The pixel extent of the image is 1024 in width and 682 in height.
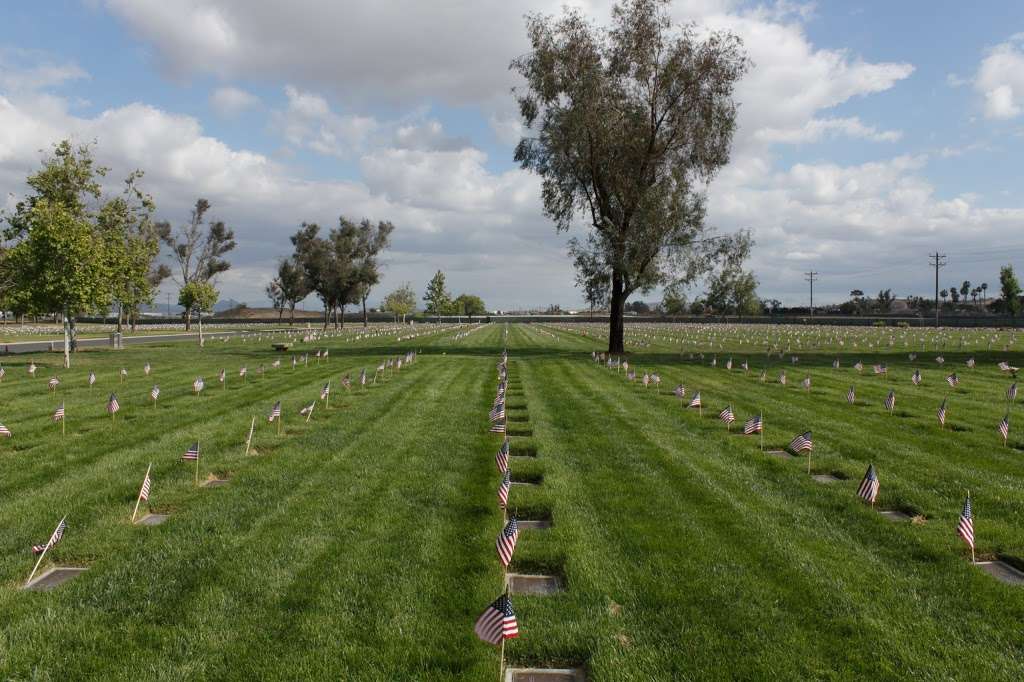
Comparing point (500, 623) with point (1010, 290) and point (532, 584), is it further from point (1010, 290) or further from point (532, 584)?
point (1010, 290)

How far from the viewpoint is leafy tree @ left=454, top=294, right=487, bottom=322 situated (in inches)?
7028

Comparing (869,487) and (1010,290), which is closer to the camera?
(869,487)

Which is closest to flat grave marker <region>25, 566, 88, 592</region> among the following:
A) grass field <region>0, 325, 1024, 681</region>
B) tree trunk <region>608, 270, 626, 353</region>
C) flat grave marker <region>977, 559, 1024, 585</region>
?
grass field <region>0, 325, 1024, 681</region>

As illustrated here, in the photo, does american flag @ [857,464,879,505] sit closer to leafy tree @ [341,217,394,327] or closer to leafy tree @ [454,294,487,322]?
leafy tree @ [341,217,394,327]

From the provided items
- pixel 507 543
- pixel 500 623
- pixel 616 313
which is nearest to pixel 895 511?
pixel 507 543

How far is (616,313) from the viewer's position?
117 ft

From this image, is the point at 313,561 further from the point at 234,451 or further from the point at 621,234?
the point at 621,234

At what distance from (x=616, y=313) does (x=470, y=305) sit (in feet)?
490

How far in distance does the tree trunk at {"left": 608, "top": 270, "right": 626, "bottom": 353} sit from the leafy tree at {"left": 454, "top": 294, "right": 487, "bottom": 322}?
140097mm

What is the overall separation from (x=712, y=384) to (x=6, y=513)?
1868 centimetres

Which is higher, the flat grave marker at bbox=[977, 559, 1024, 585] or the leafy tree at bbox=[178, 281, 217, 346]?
the leafy tree at bbox=[178, 281, 217, 346]

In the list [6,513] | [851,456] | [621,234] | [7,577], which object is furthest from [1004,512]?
[621,234]

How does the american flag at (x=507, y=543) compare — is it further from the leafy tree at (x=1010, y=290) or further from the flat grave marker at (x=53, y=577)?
the leafy tree at (x=1010, y=290)

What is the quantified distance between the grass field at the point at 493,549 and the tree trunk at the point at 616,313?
67.7ft
